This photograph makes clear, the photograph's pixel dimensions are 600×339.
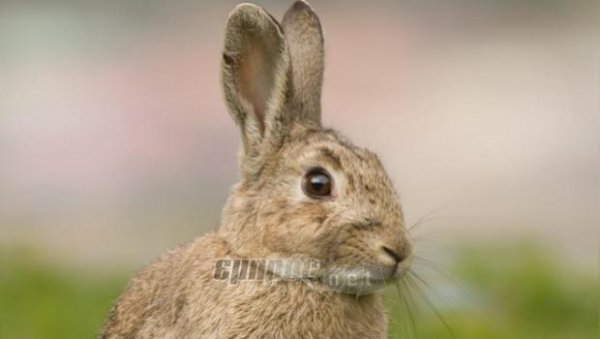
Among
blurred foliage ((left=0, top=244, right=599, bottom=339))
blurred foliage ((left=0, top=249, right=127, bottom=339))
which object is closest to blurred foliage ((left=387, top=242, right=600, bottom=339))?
→ blurred foliage ((left=0, top=244, right=599, bottom=339))

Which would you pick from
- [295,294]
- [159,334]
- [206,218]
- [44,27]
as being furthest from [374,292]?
[44,27]

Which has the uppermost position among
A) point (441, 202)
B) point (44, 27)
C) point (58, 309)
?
point (44, 27)

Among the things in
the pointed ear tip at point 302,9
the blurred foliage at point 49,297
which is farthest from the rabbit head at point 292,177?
the blurred foliage at point 49,297

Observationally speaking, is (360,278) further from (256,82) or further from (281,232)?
(256,82)

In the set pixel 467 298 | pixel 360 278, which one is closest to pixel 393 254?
pixel 360 278

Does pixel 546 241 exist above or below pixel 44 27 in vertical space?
below

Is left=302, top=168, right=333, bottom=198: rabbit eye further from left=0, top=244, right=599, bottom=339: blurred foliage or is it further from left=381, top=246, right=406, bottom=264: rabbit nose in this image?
left=0, top=244, right=599, bottom=339: blurred foliage

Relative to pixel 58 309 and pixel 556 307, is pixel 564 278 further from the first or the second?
pixel 58 309

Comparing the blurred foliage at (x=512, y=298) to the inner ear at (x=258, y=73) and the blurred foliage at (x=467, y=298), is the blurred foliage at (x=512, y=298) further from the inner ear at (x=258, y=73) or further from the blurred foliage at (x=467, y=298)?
the inner ear at (x=258, y=73)
